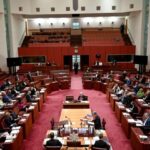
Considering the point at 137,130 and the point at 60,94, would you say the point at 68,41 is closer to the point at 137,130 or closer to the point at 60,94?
the point at 60,94

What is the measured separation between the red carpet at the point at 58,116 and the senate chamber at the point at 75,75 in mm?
38

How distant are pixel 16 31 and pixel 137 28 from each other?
1296 centimetres

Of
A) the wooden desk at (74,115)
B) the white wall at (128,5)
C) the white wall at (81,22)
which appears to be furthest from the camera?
the white wall at (81,22)

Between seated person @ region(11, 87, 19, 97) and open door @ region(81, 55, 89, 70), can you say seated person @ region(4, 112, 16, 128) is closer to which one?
seated person @ region(11, 87, 19, 97)

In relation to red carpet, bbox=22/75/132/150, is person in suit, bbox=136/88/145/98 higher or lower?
higher

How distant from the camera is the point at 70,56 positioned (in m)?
29.2

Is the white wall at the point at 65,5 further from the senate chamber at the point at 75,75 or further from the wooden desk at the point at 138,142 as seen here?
the wooden desk at the point at 138,142

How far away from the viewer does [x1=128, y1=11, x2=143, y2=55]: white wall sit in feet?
81.3

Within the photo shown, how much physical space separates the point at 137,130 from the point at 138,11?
19.0 m

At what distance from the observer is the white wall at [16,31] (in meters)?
25.7

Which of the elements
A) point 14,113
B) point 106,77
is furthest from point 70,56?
point 14,113

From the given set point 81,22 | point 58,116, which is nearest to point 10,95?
point 58,116

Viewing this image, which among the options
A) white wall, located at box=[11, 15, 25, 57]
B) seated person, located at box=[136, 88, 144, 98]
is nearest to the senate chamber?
seated person, located at box=[136, 88, 144, 98]

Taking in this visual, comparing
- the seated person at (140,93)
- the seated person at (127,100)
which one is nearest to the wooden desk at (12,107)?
the seated person at (127,100)
